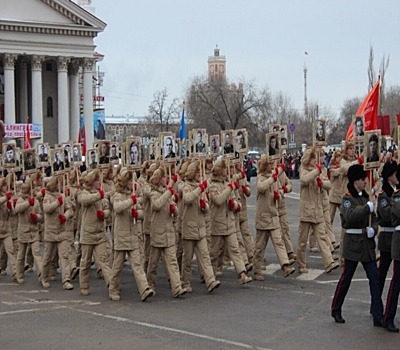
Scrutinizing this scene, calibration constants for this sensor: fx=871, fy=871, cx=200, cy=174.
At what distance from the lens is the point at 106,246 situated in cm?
1349

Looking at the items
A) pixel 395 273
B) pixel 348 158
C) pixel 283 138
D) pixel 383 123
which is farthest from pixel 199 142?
pixel 383 123

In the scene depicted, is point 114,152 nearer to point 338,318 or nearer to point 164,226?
point 164,226

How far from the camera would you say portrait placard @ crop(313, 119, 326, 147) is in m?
14.3

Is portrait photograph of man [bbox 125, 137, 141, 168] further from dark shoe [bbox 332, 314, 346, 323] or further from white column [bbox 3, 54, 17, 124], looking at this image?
white column [bbox 3, 54, 17, 124]

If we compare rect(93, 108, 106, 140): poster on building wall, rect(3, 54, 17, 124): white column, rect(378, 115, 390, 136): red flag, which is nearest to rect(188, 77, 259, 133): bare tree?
rect(93, 108, 106, 140): poster on building wall

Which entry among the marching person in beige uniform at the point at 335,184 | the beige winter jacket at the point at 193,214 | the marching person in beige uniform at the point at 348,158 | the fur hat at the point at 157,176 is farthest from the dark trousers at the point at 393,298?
the marching person in beige uniform at the point at 335,184

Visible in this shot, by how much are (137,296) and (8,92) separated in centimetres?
5363

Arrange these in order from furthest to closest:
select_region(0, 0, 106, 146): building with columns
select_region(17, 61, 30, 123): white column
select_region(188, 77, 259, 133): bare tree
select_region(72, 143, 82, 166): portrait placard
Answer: select_region(188, 77, 259, 133): bare tree
select_region(17, 61, 30, 123): white column
select_region(0, 0, 106, 146): building with columns
select_region(72, 143, 82, 166): portrait placard

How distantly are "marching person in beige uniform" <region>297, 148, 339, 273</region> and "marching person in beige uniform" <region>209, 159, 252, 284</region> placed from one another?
131cm

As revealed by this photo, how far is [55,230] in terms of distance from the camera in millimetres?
14148

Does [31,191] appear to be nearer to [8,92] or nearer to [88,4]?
[8,92]

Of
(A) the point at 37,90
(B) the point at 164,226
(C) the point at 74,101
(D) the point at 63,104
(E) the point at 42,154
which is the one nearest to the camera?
(B) the point at 164,226

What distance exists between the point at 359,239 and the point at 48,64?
59.8 metres

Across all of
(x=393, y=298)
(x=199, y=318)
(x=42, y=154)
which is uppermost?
(x=42, y=154)
